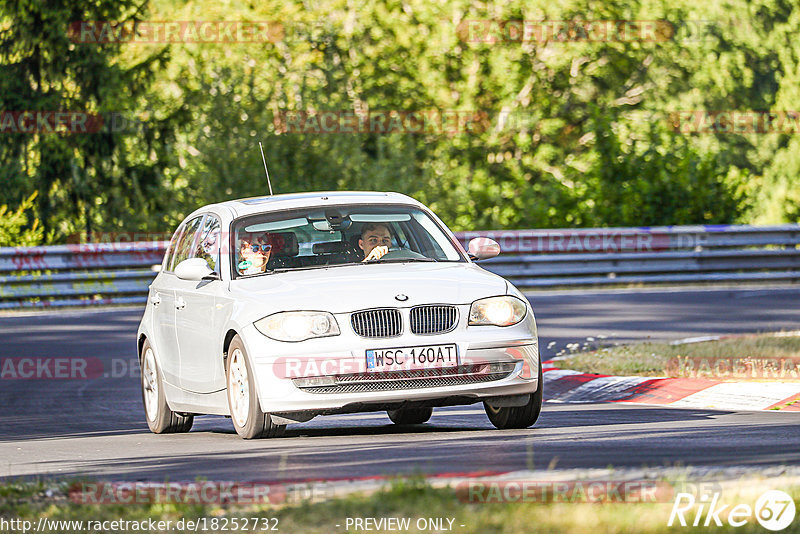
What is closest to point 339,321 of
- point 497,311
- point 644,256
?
point 497,311

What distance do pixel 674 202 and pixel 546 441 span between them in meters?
22.6

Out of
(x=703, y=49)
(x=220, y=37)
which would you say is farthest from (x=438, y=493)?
(x=703, y=49)

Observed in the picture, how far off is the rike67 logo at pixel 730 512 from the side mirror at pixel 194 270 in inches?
197

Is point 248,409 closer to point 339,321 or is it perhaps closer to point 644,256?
point 339,321

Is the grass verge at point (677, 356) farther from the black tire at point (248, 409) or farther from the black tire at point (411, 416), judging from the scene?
the black tire at point (248, 409)

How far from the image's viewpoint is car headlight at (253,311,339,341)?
31.1 ft

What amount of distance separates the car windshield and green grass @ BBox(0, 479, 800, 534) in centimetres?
398

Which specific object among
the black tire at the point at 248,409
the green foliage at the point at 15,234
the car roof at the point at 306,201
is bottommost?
the green foliage at the point at 15,234

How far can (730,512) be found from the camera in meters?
5.89

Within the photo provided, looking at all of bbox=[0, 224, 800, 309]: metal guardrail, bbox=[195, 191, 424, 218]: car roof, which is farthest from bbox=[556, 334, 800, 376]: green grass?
bbox=[0, 224, 800, 309]: metal guardrail

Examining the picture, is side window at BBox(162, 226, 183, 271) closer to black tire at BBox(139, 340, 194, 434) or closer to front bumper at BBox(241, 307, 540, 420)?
black tire at BBox(139, 340, 194, 434)

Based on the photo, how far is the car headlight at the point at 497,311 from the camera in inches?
382

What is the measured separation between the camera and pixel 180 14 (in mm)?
45875

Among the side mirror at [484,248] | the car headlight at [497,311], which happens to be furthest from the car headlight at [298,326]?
the side mirror at [484,248]
